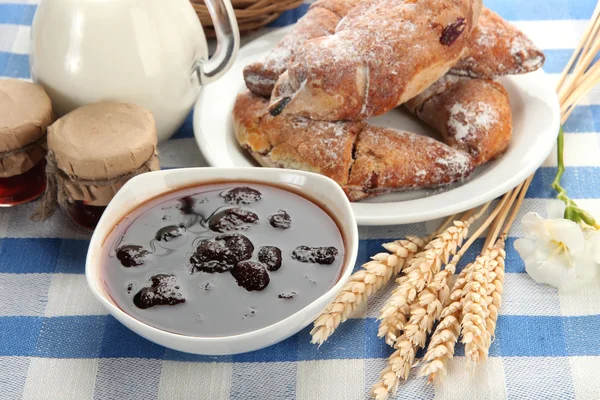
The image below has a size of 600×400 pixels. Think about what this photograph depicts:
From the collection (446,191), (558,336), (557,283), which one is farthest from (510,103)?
(558,336)

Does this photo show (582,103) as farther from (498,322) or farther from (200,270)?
(200,270)

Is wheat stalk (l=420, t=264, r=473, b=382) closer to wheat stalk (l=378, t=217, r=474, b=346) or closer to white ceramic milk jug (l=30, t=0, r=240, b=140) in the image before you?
wheat stalk (l=378, t=217, r=474, b=346)

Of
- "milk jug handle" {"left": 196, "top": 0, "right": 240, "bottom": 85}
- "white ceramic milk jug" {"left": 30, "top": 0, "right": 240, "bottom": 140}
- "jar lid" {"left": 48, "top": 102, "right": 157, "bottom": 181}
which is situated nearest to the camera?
"jar lid" {"left": 48, "top": 102, "right": 157, "bottom": 181}

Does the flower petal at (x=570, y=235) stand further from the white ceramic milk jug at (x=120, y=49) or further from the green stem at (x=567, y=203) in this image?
the white ceramic milk jug at (x=120, y=49)

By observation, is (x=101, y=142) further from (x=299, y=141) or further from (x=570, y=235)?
(x=570, y=235)

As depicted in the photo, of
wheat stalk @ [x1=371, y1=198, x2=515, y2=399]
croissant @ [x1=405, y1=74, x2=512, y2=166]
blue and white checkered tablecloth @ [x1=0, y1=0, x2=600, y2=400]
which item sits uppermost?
croissant @ [x1=405, y1=74, x2=512, y2=166]

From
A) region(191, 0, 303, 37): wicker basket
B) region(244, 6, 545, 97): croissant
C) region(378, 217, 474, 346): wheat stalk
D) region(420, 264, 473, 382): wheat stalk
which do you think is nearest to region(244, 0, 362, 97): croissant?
region(244, 6, 545, 97): croissant

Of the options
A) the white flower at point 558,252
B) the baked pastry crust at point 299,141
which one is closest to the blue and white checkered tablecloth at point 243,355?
the white flower at point 558,252

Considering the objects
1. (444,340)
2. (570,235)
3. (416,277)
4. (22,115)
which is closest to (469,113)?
(570,235)
